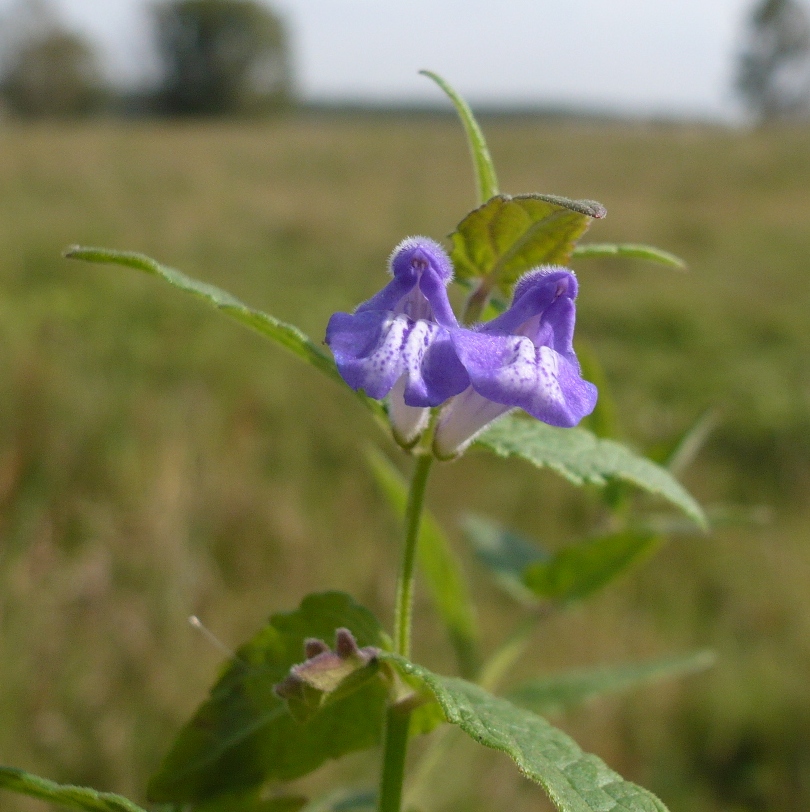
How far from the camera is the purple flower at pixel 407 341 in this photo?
2.78 feet

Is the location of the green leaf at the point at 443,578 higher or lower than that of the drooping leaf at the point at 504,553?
higher

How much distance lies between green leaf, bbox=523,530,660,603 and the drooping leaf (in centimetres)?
15

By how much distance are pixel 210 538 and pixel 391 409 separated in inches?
159

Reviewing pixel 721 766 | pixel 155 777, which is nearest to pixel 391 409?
pixel 155 777

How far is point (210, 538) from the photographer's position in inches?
A: 189

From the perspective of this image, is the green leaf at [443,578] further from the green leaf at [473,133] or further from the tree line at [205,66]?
the tree line at [205,66]

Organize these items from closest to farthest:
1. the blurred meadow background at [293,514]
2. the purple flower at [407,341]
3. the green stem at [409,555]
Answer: the purple flower at [407,341], the green stem at [409,555], the blurred meadow background at [293,514]

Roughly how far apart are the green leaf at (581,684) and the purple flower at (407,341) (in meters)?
0.85

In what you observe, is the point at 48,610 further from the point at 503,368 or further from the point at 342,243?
the point at 342,243

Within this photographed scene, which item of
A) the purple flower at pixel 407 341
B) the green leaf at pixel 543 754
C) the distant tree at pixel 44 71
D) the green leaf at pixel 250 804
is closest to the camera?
the green leaf at pixel 543 754

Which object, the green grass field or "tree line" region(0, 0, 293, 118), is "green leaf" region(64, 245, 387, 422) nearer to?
the green grass field

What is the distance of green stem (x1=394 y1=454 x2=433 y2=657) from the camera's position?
0.96m

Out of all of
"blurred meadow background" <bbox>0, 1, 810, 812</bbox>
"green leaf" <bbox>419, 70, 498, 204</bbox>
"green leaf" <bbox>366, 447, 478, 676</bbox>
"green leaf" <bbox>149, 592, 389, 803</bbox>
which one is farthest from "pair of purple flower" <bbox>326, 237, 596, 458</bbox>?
"blurred meadow background" <bbox>0, 1, 810, 812</bbox>

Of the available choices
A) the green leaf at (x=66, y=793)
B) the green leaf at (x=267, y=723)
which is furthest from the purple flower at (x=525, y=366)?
the green leaf at (x=66, y=793)
